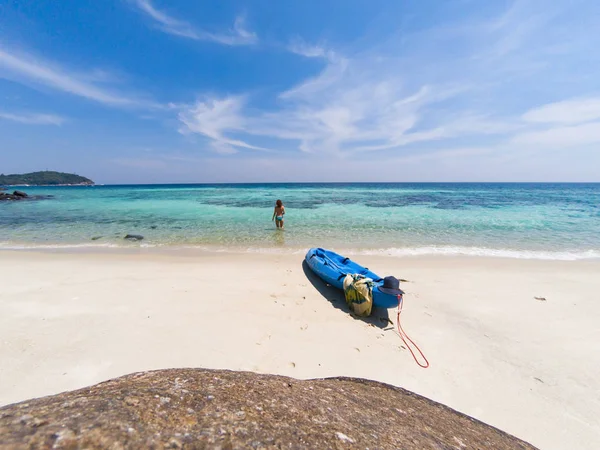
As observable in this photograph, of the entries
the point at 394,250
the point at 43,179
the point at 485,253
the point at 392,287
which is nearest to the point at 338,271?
the point at 392,287

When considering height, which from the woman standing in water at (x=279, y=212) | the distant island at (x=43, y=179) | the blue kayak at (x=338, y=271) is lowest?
the blue kayak at (x=338, y=271)

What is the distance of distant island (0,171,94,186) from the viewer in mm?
115750

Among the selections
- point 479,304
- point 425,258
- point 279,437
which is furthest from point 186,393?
point 425,258

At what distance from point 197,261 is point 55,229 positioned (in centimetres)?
1193

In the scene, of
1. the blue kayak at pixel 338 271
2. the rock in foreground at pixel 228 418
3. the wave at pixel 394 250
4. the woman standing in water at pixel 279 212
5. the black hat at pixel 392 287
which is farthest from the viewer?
the woman standing in water at pixel 279 212

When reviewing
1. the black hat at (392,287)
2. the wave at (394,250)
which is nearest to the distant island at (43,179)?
the wave at (394,250)

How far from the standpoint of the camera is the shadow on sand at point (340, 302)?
17.4 ft

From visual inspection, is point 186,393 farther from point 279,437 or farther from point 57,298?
point 57,298

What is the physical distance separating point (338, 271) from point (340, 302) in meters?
0.91

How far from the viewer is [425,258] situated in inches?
363

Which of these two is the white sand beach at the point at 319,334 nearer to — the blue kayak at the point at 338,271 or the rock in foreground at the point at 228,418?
the blue kayak at the point at 338,271

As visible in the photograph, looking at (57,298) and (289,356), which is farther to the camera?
(57,298)

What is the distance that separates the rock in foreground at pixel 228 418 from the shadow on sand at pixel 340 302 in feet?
9.49

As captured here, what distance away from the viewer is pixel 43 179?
4867 inches
